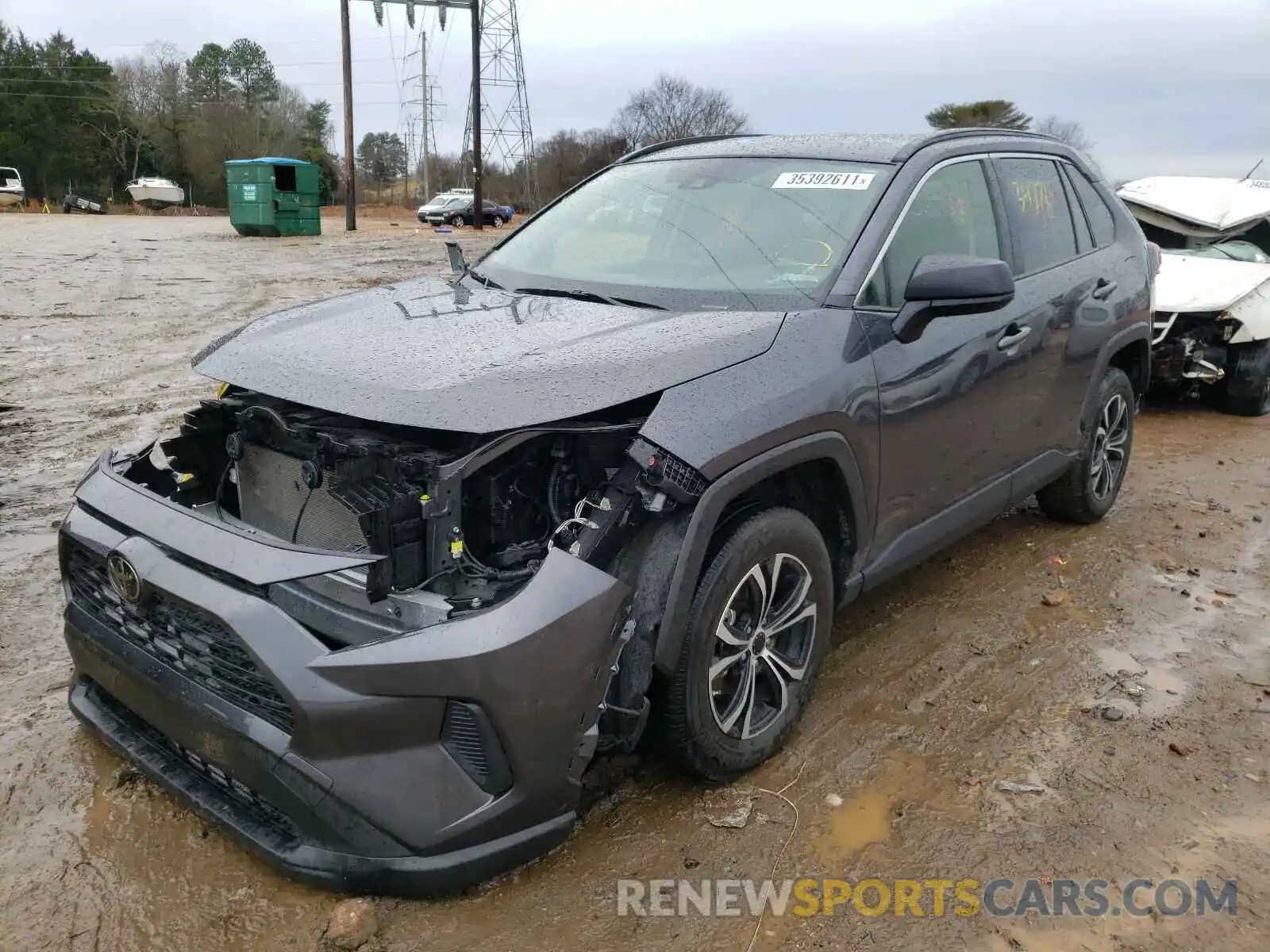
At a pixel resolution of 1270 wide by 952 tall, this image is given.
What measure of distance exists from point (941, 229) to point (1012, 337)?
53 cm

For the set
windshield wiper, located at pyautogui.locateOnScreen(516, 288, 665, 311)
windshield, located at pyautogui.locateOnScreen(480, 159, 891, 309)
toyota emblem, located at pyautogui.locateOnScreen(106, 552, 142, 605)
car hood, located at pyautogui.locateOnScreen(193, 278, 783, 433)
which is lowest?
toyota emblem, located at pyautogui.locateOnScreen(106, 552, 142, 605)

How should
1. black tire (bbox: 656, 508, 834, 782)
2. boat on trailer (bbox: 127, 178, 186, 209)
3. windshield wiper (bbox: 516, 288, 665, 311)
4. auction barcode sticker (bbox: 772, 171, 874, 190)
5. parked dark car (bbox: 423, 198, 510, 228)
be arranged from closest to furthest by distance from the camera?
black tire (bbox: 656, 508, 834, 782) < windshield wiper (bbox: 516, 288, 665, 311) < auction barcode sticker (bbox: 772, 171, 874, 190) < parked dark car (bbox: 423, 198, 510, 228) < boat on trailer (bbox: 127, 178, 186, 209)

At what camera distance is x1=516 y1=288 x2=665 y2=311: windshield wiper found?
3258 millimetres

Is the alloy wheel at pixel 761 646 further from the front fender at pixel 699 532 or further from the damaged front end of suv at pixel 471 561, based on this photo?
the front fender at pixel 699 532

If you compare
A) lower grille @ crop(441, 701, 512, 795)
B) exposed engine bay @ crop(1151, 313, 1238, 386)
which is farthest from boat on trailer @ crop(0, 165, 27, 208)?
lower grille @ crop(441, 701, 512, 795)

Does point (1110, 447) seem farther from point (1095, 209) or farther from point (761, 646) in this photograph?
point (761, 646)

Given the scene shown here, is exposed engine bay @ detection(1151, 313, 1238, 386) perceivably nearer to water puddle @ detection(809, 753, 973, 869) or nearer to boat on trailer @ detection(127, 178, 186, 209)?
water puddle @ detection(809, 753, 973, 869)

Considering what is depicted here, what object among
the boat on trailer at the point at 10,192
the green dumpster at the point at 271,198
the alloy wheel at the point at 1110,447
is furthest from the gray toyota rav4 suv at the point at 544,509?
the boat on trailer at the point at 10,192

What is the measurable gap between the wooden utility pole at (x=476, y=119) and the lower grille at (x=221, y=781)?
3012 cm

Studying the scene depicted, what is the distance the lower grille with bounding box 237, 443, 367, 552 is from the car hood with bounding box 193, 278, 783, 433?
25 centimetres

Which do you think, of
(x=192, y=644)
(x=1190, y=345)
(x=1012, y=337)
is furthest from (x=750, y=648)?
(x=1190, y=345)

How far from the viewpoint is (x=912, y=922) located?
2473 mm

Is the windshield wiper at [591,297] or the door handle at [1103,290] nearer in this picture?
the windshield wiper at [591,297]

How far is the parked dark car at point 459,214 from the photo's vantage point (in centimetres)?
3784
